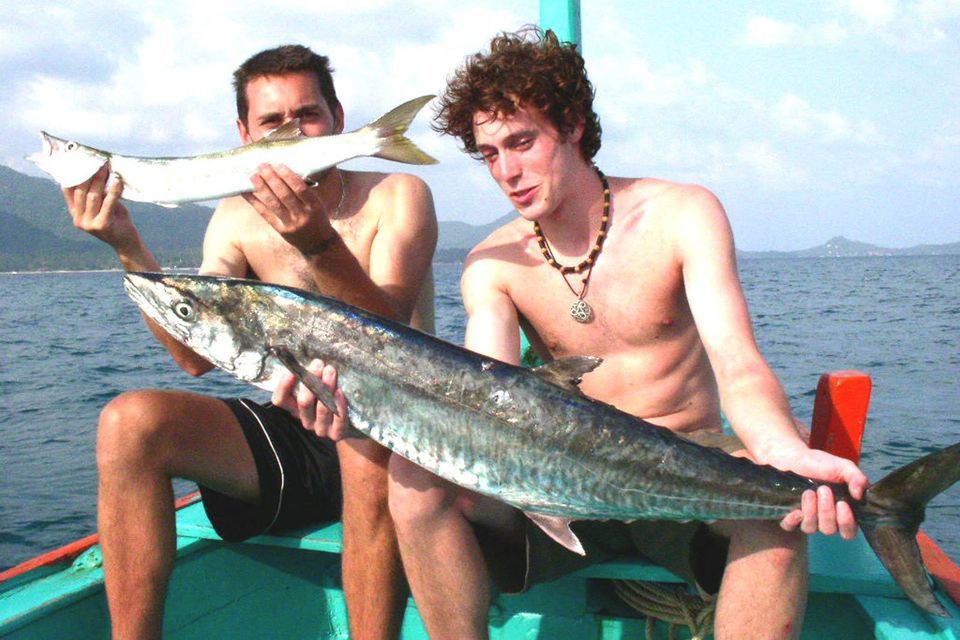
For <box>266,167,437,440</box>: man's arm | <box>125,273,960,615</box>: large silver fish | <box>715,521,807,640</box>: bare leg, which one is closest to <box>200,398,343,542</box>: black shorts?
<box>266,167,437,440</box>: man's arm

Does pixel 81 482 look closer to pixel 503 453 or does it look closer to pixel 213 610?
pixel 213 610

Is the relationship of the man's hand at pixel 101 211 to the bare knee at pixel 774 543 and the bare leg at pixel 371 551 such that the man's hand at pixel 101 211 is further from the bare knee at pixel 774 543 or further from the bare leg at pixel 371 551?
the bare knee at pixel 774 543

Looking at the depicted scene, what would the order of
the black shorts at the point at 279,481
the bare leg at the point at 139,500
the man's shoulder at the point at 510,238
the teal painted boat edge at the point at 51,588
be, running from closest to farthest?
the bare leg at the point at 139,500
the teal painted boat edge at the point at 51,588
the black shorts at the point at 279,481
the man's shoulder at the point at 510,238

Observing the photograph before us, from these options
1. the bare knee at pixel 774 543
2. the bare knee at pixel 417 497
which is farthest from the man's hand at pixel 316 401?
the bare knee at pixel 774 543

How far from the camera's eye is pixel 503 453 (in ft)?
9.02

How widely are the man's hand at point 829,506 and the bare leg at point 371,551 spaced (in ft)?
4.90

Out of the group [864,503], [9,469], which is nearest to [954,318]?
[9,469]

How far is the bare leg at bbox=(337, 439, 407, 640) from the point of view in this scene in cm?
335

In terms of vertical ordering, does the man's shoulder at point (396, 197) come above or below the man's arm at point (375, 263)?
above

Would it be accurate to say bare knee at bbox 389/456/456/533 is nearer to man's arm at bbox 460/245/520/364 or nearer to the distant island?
man's arm at bbox 460/245/520/364

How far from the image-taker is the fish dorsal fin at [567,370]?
9.19 feet

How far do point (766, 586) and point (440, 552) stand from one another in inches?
43.0

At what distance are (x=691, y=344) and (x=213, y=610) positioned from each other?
2.57m

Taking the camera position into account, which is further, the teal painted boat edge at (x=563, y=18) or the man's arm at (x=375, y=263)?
the teal painted boat edge at (x=563, y=18)
